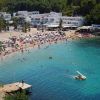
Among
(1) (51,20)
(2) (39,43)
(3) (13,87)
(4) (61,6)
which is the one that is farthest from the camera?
(4) (61,6)

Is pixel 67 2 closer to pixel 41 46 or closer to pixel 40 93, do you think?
pixel 41 46

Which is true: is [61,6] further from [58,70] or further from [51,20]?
[58,70]

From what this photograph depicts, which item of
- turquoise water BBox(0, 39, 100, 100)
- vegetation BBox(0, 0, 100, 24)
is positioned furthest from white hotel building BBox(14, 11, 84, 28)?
turquoise water BBox(0, 39, 100, 100)

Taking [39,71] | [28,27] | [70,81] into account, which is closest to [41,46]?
[28,27]

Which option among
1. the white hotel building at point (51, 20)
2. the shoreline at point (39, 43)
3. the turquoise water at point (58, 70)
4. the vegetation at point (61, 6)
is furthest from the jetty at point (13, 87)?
the vegetation at point (61, 6)

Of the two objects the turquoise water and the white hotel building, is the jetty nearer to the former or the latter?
the turquoise water

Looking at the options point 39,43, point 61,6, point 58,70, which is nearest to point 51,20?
point 61,6
